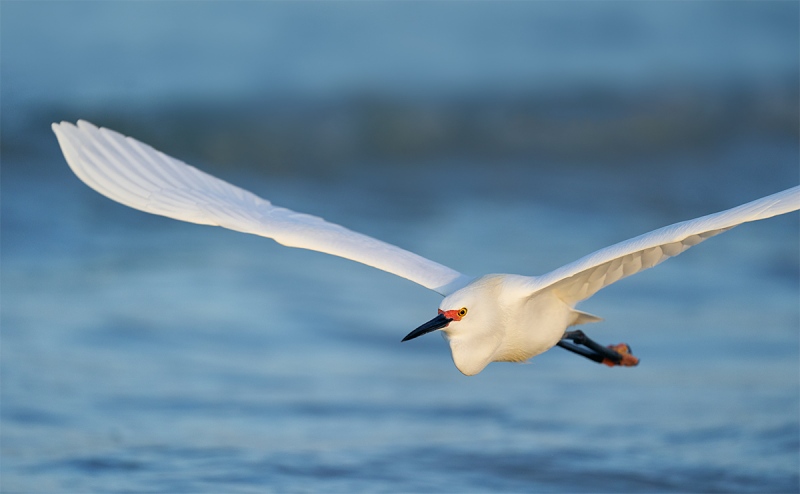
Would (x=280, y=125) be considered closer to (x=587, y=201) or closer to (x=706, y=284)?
(x=587, y=201)

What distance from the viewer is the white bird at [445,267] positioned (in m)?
5.06

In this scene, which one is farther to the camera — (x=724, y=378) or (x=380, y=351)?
(x=380, y=351)

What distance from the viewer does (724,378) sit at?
25.0ft

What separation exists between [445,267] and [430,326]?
3.67 feet

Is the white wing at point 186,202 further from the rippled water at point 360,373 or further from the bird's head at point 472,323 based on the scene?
the rippled water at point 360,373

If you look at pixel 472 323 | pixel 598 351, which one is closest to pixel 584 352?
pixel 598 351

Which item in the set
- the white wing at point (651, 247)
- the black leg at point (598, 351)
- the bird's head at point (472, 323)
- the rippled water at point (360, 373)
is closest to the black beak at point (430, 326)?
the bird's head at point (472, 323)

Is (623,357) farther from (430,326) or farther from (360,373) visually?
(430,326)

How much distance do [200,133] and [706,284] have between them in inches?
292

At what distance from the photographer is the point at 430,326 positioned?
5.02 metres

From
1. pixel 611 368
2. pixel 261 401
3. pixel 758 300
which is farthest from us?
pixel 758 300

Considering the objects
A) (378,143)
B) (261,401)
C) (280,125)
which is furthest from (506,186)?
(261,401)

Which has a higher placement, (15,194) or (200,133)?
(200,133)

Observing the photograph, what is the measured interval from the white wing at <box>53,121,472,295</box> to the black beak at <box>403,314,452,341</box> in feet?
1.92
